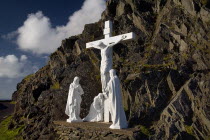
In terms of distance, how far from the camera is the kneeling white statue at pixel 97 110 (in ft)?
34.9

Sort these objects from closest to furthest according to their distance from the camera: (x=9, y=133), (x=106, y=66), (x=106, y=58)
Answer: (x=106, y=66) < (x=106, y=58) < (x=9, y=133)

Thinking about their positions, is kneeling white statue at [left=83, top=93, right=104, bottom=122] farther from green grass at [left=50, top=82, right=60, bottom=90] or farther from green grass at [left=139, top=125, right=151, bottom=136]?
green grass at [left=50, top=82, right=60, bottom=90]

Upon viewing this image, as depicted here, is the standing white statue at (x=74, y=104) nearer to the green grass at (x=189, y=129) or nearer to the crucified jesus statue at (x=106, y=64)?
the crucified jesus statue at (x=106, y=64)

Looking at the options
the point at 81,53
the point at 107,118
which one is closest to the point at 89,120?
the point at 107,118

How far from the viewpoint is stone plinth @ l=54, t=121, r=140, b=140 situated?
327 inches

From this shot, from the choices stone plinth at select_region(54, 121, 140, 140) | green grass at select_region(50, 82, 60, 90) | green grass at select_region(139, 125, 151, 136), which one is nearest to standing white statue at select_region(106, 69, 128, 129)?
stone plinth at select_region(54, 121, 140, 140)

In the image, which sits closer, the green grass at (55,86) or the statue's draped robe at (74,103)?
the statue's draped robe at (74,103)

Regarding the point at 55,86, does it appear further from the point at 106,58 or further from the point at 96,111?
the point at 106,58

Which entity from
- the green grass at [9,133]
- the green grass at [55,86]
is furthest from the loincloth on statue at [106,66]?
the green grass at [9,133]

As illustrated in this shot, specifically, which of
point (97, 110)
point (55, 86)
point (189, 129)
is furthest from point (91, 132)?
point (55, 86)

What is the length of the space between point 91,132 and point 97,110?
1560 mm

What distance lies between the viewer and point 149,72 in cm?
1112

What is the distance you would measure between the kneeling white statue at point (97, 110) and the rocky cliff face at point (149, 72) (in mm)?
1309

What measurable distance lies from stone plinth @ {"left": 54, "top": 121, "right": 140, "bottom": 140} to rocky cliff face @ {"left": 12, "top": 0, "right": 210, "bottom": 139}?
3.11ft
